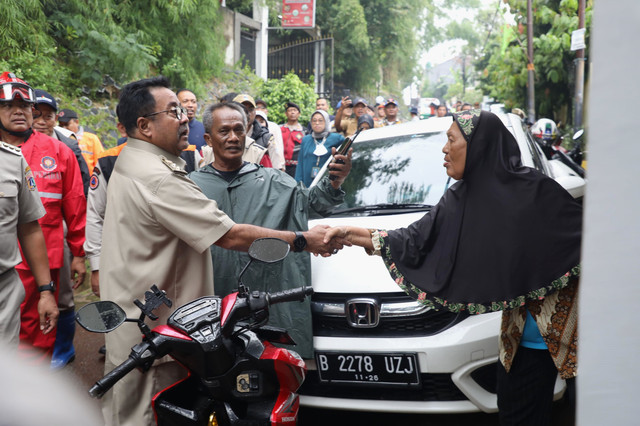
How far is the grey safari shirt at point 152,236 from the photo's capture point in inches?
91.4

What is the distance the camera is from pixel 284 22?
69.6ft

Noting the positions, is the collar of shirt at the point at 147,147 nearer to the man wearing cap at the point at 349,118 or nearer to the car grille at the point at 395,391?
the car grille at the point at 395,391

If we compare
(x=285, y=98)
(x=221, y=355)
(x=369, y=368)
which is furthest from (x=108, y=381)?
(x=285, y=98)

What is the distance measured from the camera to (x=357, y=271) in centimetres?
348

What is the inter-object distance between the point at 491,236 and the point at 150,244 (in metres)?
1.37

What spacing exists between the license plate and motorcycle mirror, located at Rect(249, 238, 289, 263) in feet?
4.74

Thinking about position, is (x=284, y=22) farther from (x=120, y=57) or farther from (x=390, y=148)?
(x=390, y=148)

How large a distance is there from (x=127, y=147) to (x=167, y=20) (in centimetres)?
1162

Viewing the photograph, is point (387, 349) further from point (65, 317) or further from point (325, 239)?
point (65, 317)

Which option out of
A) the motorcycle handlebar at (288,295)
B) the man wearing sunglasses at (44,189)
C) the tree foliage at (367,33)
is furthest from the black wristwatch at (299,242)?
the tree foliage at (367,33)

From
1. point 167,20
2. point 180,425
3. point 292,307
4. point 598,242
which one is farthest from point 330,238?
point 167,20

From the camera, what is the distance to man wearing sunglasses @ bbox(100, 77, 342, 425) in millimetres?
2330

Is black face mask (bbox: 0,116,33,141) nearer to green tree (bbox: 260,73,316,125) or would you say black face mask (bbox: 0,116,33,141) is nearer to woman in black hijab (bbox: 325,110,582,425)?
woman in black hijab (bbox: 325,110,582,425)

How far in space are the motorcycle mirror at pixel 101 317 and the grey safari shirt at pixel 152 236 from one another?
454mm
